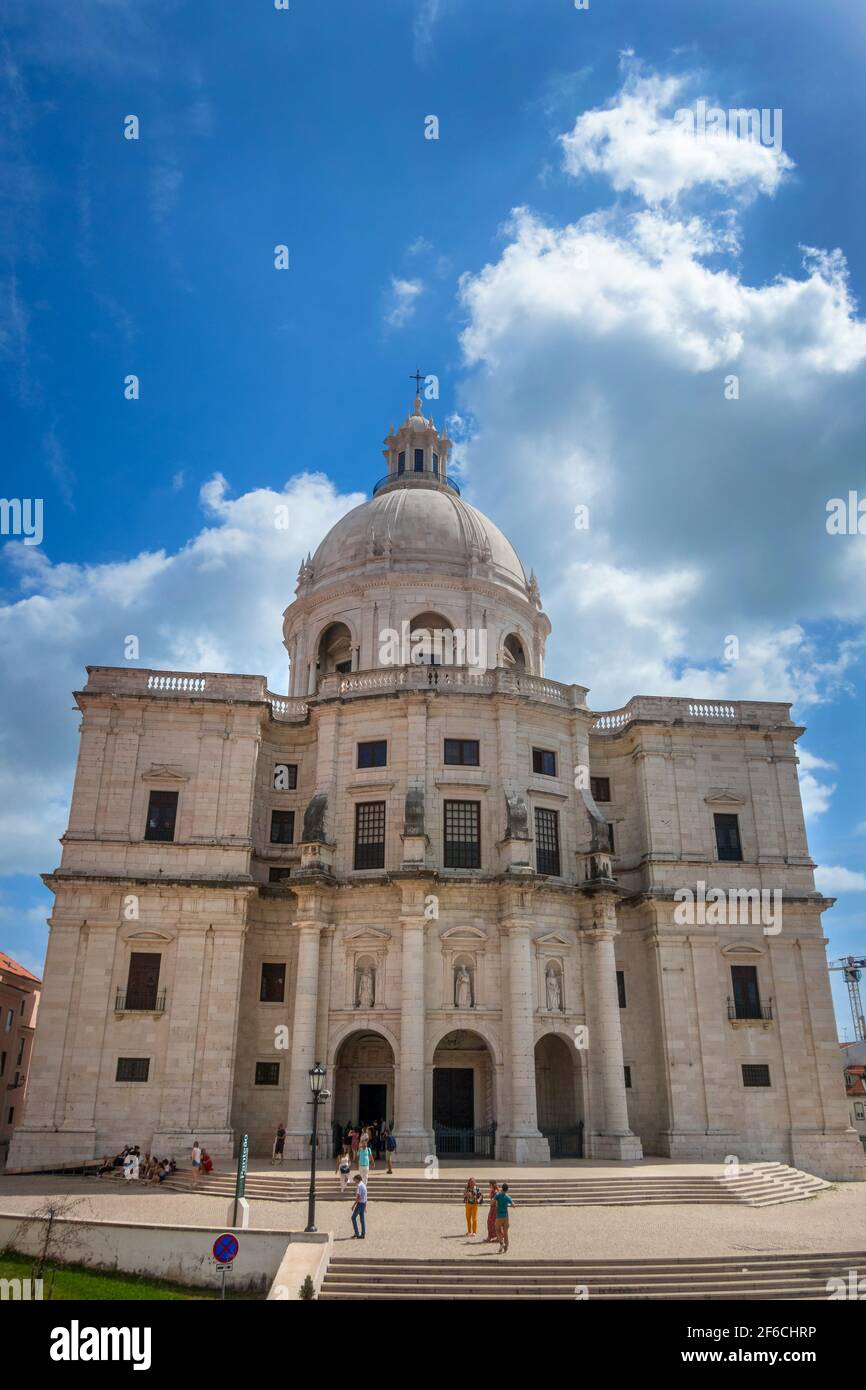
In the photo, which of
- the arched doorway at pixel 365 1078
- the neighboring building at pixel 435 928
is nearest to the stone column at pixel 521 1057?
the neighboring building at pixel 435 928

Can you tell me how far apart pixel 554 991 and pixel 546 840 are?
233 inches

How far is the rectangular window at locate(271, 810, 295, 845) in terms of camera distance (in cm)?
4172

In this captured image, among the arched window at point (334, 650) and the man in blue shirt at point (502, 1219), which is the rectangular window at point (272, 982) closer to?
the arched window at point (334, 650)

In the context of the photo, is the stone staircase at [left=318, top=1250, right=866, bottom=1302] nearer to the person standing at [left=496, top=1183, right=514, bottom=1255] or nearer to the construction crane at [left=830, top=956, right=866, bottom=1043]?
the person standing at [left=496, top=1183, right=514, bottom=1255]

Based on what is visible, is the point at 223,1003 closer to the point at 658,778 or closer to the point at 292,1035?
the point at 292,1035

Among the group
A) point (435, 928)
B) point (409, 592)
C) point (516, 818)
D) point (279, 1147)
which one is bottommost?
point (279, 1147)

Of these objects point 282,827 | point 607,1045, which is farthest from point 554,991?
point 282,827

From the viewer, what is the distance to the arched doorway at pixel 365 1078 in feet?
124

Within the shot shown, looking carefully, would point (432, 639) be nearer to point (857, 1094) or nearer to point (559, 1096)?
point (559, 1096)

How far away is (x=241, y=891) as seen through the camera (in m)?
37.8

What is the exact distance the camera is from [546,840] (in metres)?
39.5

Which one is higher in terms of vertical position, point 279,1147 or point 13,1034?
point 13,1034
